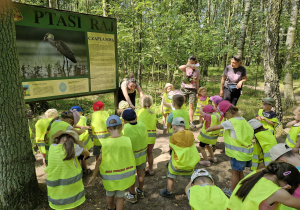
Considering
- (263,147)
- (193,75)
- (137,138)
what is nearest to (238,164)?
(263,147)

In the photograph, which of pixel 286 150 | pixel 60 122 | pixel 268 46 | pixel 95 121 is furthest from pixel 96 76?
pixel 268 46

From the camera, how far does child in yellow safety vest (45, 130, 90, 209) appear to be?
235 cm

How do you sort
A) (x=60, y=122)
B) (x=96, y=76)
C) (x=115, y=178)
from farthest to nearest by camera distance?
(x=96, y=76), (x=60, y=122), (x=115, y=178)

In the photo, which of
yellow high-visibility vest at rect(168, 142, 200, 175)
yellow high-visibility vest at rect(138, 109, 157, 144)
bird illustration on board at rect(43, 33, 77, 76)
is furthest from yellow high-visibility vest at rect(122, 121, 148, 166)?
bird illustration on board at rect(43, 33, 77, 76)

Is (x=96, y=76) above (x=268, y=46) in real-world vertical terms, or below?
below

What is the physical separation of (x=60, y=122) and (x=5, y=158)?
0.84 metres

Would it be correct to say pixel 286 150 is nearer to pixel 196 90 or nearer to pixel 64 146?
pixel 64 146

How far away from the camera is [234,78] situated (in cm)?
546

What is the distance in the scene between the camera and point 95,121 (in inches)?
151

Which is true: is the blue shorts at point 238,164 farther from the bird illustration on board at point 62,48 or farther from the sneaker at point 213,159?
the bird illustration on board at point 62,48

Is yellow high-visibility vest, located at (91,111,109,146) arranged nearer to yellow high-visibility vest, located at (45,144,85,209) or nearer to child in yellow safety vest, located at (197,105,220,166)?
yellow high-visibility vest, located at (45,144,85,209)

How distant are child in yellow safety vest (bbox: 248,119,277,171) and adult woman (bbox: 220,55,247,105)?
2.37 m

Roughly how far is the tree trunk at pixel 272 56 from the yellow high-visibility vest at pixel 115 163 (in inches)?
216

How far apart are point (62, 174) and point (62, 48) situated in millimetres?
2849
